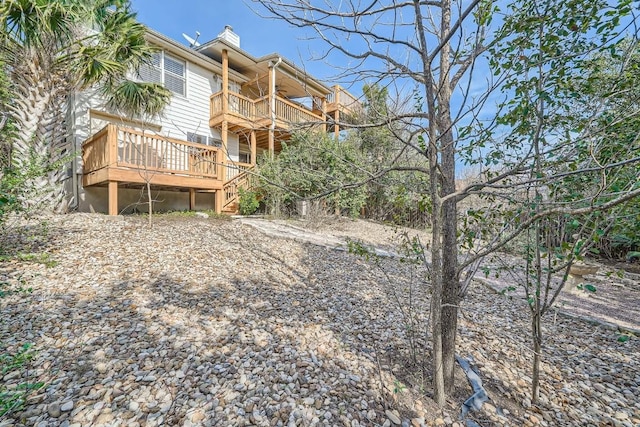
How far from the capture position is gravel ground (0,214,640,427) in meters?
1.83

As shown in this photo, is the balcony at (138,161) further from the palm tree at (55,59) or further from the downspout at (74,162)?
the palm tree at (55,59)

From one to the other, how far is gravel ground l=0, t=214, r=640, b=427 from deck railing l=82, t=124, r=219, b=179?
251 cm

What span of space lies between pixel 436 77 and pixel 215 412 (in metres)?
2.80

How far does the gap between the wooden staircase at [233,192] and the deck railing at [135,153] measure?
135 centimetres

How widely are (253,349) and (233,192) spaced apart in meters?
7.56

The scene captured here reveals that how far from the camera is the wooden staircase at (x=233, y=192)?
9.09 meters

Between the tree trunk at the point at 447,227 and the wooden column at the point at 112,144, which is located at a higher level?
the wooden column at the point at 112,144

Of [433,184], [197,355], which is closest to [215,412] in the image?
[197,355]

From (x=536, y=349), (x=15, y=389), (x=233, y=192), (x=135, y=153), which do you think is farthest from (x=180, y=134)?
(x=536, y=349)

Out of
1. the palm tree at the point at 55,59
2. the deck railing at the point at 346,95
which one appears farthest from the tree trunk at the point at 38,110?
the deck railing at the point at 346,95

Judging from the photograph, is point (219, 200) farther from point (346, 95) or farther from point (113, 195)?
point (346, 95)

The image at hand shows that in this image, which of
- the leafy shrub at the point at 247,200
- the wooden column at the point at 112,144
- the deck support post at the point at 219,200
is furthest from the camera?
the leafy shrub at the point at 247,200

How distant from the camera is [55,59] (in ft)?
19.8

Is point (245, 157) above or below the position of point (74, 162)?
above
